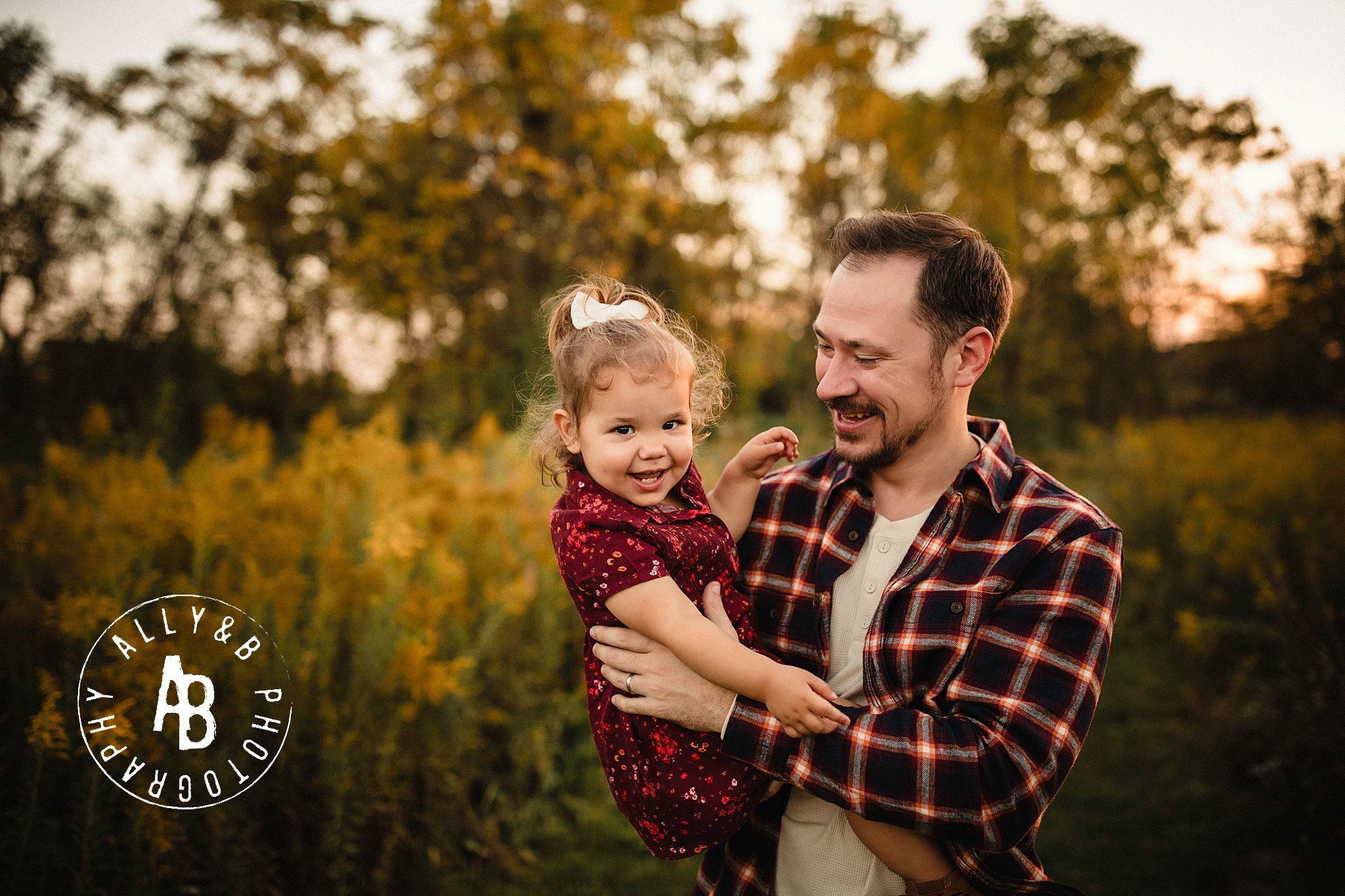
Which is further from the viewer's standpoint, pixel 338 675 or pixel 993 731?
pixel 338 675

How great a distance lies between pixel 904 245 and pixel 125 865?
274 cm

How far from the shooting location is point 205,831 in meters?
2.31

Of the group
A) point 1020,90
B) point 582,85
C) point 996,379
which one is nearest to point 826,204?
point 996,379

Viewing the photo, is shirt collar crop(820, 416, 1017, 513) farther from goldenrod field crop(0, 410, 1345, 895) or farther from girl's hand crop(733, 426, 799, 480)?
goldenrod field crop(0, 410, 1345, 895)

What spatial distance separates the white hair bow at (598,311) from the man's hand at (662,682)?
2.41 ft

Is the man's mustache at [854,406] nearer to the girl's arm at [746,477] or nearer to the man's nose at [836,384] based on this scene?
the man's nose at [836,384]

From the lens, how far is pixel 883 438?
6.27 feet

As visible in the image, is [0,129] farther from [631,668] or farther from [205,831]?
[631,668]

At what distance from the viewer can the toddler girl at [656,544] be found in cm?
162

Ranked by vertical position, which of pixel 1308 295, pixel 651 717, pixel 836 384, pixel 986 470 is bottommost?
pixel 651 717

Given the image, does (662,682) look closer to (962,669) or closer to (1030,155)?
(962,669)

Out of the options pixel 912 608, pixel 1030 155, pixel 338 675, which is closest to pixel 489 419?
pixel 338 675

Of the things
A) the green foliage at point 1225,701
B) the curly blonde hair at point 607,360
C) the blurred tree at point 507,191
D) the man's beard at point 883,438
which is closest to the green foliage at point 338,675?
the curly blonde hair at point 607,360

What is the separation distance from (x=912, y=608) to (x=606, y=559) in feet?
2.23
